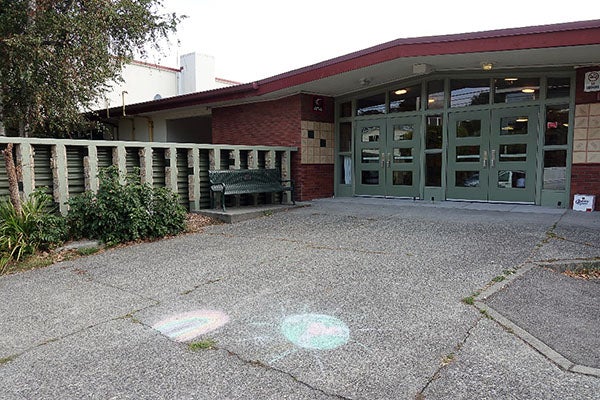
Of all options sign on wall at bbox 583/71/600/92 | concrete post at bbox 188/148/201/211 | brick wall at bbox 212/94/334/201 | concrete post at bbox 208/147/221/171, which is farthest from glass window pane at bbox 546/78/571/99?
concrete post at bbox 188/148/201/211

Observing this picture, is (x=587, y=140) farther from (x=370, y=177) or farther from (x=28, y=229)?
(x=28, y=229)

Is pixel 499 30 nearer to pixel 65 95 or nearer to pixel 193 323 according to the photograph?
pixel 193 323

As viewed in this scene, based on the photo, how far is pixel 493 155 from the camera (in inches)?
372

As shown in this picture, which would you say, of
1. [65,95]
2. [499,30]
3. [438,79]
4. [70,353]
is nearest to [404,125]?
[438,79]

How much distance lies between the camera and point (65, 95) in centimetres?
842

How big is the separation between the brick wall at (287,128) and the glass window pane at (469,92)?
3.19 m

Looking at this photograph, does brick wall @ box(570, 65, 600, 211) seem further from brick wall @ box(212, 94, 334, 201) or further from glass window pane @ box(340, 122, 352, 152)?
brick wall @ box(212, 94, 334, 201)

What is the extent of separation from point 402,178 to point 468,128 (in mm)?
1942

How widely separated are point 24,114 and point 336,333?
27.4 ft

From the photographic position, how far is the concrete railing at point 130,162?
6797 mm

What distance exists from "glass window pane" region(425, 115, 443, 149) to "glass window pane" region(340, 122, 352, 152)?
2.16 metres

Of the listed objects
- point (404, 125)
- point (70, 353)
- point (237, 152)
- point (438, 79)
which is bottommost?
point (70, 353)

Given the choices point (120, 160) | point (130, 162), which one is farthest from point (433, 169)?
point (120, 160)

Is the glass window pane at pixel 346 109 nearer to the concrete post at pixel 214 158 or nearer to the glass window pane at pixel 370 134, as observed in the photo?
the glass window pane at pixel 370 134
